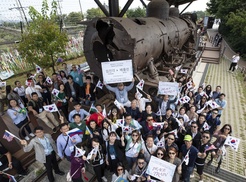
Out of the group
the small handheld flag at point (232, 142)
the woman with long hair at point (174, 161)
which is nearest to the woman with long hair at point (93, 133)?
the woman with long hair at point (174, 161)

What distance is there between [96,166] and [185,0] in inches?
608

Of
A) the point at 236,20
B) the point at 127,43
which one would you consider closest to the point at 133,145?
the point at 127,43

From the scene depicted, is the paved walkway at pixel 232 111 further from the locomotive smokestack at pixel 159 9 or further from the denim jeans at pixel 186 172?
the locomotive smokestack at pixel 159 9

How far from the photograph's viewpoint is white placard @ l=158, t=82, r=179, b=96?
19.5 feet

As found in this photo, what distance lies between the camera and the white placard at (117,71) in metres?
5.59

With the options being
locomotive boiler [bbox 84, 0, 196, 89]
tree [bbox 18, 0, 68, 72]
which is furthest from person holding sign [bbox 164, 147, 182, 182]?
tree [bbox 18, 0, 68, 72]

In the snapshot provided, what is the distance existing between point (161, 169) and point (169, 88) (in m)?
2.97

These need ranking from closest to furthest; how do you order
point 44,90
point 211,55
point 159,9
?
point 44,90
point 159,9
point 211,55

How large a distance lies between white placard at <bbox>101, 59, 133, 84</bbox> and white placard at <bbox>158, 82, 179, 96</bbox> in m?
1.21

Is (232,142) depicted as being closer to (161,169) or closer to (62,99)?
(161,169)

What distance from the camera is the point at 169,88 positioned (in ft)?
19.6

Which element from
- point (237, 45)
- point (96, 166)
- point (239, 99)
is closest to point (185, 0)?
point (239, 99)

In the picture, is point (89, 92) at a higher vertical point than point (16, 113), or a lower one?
higher

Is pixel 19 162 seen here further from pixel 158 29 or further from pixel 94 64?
pixel 158 29
